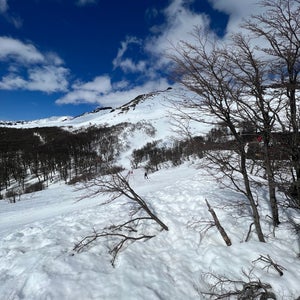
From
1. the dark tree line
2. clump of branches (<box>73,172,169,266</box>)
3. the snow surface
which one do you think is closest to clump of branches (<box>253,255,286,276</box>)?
the snow surface

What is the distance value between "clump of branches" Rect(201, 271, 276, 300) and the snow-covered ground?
0.21m

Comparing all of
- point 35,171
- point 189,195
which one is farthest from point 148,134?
point 189,195

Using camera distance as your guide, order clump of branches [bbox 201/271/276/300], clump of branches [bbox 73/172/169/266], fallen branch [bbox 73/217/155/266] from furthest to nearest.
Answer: clump of branches [bbox 73/172/169/266] < fallen branch [bbox 73/217/155/266] < clump of branches [bbox 201/271/276/300]

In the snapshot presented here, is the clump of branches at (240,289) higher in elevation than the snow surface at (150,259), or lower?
lower

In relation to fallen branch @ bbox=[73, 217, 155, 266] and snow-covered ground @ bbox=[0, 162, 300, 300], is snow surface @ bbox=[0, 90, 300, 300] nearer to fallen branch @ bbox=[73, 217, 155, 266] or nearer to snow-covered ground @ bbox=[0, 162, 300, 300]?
snow-covered ground @ bbox=[0, 162, 300, 300]

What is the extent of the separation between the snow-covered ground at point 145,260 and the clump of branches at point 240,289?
21 centimetres

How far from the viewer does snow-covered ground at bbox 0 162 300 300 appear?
6.16m

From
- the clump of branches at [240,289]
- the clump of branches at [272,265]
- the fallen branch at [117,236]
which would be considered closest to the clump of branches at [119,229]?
the fallen branch at [117,236]

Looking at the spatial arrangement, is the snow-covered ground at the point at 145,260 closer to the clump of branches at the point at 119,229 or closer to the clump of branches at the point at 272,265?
the clump of branches at the point at 272,265

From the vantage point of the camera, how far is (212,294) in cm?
625

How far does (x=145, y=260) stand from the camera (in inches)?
306

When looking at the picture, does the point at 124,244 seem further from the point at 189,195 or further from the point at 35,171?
the point at 35,171

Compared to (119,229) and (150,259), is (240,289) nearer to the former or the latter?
(150,259)

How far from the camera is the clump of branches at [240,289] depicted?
6102 millimetres
